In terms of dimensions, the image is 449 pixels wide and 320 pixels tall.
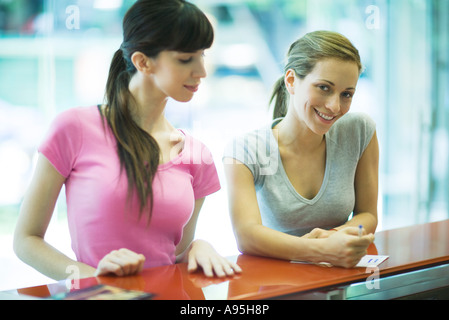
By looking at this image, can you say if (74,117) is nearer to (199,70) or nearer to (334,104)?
(199,70)

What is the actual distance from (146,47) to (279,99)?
747mm

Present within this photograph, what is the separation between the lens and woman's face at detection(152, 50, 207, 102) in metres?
1.40

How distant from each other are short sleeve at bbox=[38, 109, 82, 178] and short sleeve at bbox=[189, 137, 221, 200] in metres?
0.34

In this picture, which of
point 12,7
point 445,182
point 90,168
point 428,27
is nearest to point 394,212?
point 445,182

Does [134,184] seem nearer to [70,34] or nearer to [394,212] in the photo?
[70,34]

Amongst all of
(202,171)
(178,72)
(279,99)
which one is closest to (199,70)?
(178,72)

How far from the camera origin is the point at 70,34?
3.83 m

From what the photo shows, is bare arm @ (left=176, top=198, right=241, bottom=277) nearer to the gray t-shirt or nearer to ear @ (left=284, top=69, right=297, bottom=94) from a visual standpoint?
the gray t-shirt

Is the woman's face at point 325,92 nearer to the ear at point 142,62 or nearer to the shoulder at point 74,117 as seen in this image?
the ear at point 142,62

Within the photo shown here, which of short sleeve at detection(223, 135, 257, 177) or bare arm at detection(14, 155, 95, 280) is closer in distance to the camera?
bare arm at detection(14, 155, 95, 280)

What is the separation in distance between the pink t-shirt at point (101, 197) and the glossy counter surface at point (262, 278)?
0.35 feet

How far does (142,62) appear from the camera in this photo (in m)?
1.43

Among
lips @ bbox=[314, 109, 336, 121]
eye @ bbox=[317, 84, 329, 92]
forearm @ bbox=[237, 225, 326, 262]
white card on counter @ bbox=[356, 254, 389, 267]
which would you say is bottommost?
white card on counter @ bbox=[356, 254, 389, 267]

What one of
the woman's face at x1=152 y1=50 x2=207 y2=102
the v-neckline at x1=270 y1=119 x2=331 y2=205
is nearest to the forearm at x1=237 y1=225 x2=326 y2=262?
the v-neckline at x1=270 y1=119 x2=331 y2=205
